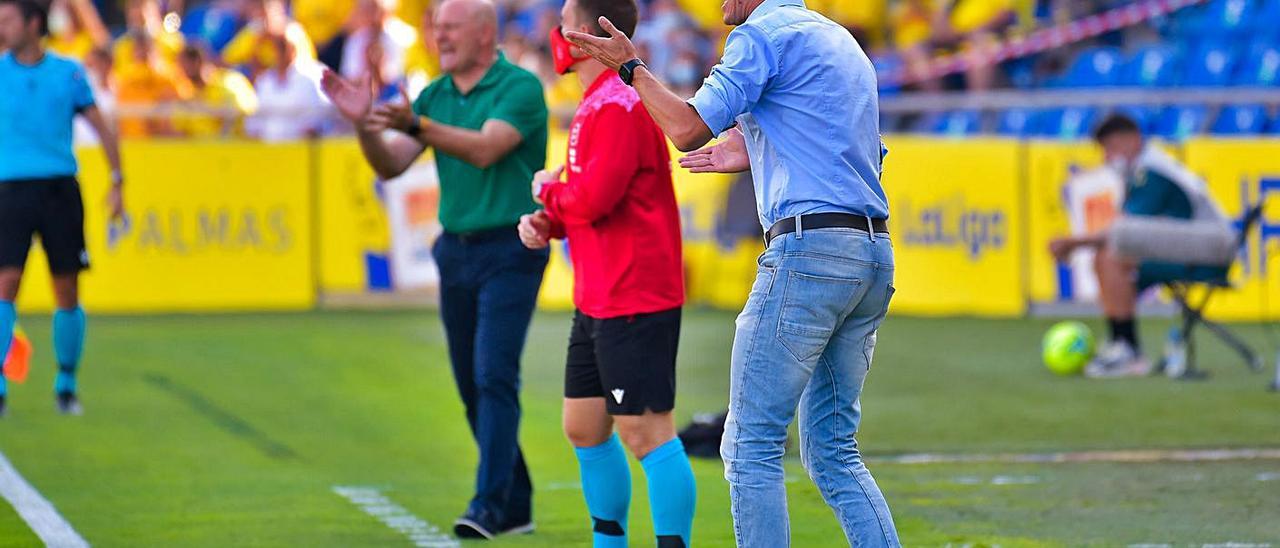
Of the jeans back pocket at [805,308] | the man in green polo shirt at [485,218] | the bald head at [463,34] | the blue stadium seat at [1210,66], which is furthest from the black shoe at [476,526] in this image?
the blue stadium seat at [1210,66]

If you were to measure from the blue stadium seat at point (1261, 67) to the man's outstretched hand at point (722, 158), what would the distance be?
13099 millimetres

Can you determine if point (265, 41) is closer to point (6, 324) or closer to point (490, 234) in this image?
point (6, 324)

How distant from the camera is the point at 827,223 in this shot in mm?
5527

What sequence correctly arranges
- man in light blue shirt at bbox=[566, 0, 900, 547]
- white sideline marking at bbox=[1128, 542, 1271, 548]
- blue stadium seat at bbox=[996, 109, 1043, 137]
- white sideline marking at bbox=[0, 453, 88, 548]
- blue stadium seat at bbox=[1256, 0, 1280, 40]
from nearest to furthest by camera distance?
man in light blue shirt at bbox=[566, 0, 900, 547] → white sideline marking at bbox=[1128, 542, 1271, 548] → white sideline marking at bbox=[0, 453, 88, 548] → blue stadium seat at bbox=[1256, 0, 1280, 40] → blue stadium seat at bbox=[996, 109, 1043, 137]

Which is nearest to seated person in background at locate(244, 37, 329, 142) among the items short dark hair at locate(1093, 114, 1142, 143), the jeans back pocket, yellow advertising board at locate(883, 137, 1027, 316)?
yellow advertising board at locate(883, 137, 1027, 316)

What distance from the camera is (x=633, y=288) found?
6383 mm

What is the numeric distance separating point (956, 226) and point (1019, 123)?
2249 mm

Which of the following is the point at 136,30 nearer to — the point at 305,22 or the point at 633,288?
the point at 305,22

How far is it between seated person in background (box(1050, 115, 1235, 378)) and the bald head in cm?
628

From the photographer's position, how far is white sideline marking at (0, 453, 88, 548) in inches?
296

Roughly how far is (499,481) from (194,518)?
1.37 metres

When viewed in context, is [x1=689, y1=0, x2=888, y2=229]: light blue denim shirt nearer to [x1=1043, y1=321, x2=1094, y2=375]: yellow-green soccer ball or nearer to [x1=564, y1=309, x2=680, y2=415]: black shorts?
[x1=564, y1=309, x2=680, y2=415]: black shorts

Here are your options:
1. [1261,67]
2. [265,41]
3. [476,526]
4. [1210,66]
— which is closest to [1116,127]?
[1261,67]

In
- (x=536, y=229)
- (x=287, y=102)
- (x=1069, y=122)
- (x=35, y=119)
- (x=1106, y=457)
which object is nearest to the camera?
(x=536, y=229)
